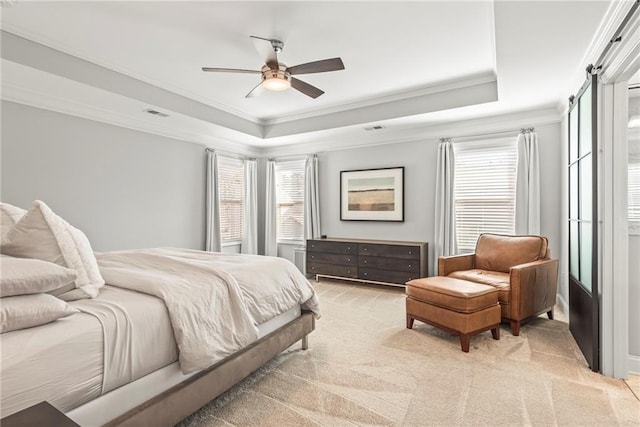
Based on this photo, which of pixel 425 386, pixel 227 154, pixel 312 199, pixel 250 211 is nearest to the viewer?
pixel 425 386

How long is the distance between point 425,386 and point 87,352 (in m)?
1.99

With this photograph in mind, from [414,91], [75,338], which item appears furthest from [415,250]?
[75,338]

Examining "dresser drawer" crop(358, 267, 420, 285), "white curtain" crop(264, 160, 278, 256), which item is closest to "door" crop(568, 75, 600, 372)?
"dresser drawer" crop(358, 267, 420, 285)

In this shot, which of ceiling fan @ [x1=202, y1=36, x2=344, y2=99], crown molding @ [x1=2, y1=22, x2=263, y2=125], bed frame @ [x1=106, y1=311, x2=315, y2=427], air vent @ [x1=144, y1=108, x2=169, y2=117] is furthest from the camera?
air vent @ [x1=144, y1=108, x2=169, y2=117]

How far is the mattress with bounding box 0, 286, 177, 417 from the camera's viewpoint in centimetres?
114

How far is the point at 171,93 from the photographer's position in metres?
4.14

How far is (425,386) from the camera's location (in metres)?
2.22

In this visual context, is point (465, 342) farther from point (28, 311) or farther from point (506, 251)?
point (28, 311)

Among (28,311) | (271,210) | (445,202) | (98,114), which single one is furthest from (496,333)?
(98,114)

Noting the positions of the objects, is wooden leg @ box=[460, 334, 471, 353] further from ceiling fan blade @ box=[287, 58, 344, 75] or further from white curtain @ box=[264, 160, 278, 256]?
white curtain @ box=[264, 160, 278, 256]

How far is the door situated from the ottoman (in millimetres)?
636

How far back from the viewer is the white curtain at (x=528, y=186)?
4.17 meters

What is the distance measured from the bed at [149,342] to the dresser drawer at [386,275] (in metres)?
2.59

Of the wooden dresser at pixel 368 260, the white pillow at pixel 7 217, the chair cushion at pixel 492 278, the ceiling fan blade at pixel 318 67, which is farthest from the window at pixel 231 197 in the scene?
the chair cushion at pixel 492 278
